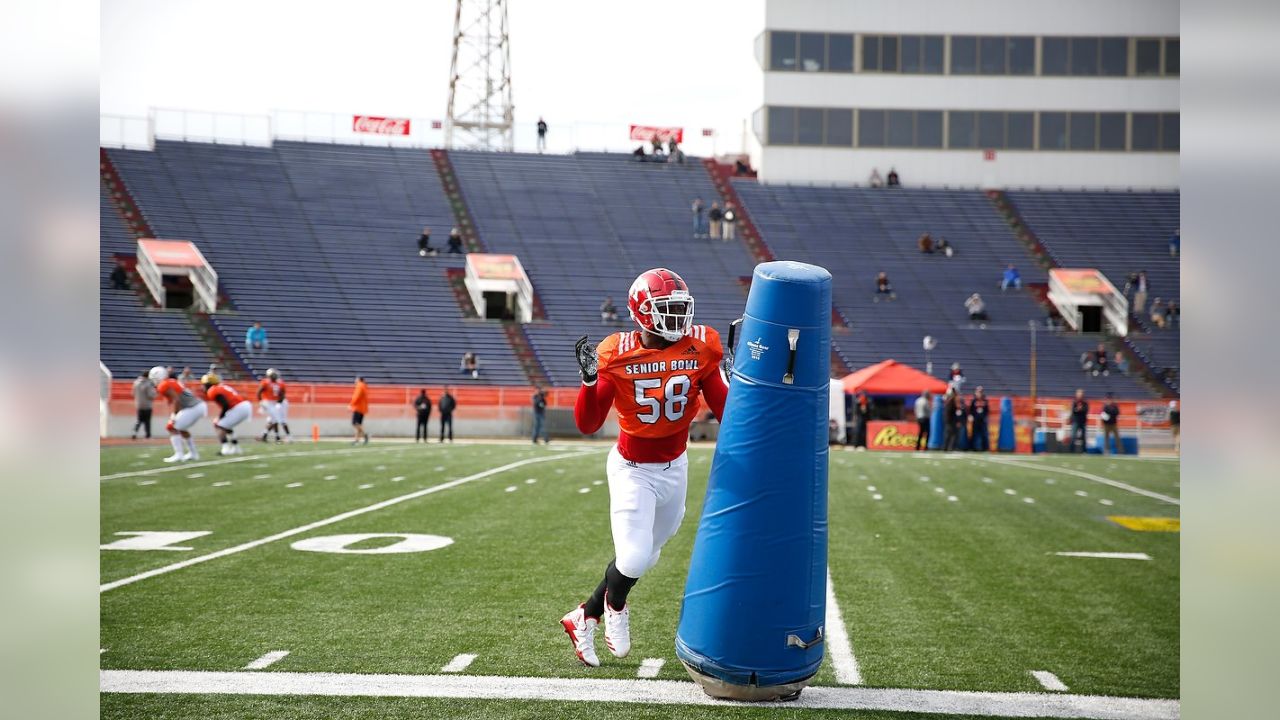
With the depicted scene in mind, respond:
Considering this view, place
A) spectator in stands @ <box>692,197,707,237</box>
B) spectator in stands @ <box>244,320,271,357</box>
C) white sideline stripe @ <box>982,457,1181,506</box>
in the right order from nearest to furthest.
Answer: white sideline stripe @ <box>982,457,1181,506</box> → spectator in stands @ <box>244,320,271,357</box> → spectator in stands @ <box>692,197,707,237</box>

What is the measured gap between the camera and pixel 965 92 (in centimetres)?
4575

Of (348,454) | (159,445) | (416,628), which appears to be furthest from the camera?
(159,445)

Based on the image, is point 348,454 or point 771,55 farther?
point 771,55

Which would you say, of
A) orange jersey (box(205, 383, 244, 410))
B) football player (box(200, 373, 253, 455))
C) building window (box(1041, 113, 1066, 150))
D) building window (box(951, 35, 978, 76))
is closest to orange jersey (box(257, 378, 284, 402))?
football player (box(200, 373, 253, 455))

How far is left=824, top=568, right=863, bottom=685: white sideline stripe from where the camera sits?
565 cm

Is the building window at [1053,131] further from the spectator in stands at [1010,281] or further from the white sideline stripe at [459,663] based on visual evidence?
the white sideline stripe at [459,663]

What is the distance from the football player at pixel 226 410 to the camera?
66.5ft

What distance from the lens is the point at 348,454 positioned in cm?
2170

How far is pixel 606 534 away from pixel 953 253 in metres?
33.3

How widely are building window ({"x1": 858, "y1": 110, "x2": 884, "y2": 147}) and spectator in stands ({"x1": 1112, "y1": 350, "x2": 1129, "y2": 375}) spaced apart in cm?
1286

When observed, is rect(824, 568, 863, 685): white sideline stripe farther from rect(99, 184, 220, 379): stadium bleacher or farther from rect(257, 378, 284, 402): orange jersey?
rect(99, 184, 220, 379): stadium bleacher
